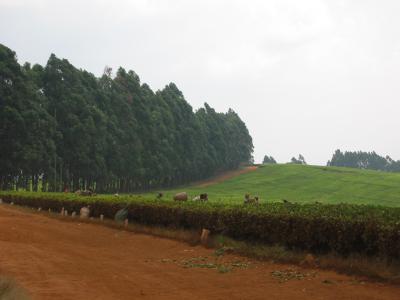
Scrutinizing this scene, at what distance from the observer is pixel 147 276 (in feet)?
38.9

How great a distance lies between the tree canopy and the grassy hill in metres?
7.04

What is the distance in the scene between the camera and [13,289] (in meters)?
8.73

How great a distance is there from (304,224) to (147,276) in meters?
4.97

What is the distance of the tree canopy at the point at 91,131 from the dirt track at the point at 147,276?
37.0 metres

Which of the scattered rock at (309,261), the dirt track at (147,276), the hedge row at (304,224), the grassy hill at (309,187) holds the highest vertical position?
the grassy hill at (309,187)

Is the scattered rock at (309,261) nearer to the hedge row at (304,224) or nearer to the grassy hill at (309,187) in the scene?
the hedge row at (304,224)

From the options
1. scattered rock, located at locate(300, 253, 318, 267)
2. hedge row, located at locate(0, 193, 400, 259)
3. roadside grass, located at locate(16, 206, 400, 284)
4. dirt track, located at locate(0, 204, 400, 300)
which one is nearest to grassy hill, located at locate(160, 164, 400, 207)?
hedge row, located at locate(0, 193, 400, 259)

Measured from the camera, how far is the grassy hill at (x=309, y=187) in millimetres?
66562

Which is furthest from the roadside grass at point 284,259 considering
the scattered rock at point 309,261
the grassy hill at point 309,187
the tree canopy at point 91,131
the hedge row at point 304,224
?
the grassy hill at point 309,187

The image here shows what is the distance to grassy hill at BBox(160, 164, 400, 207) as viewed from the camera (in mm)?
66562

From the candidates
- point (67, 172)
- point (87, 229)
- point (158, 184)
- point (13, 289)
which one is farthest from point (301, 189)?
point (13, 289)

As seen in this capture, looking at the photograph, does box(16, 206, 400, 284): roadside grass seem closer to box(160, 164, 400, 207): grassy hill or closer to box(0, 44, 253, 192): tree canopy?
box(0, 44, 253, 192): tree canopy

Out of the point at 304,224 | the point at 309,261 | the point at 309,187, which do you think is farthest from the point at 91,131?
the point at 309,261

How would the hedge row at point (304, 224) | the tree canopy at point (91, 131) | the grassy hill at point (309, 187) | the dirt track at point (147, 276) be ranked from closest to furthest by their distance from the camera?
1. the dirt track at point (147, 276)
2. the hedge row at point (304, 224)
3. the tree canopy at point (91, 131)
4. the grassy hill at point (309, 187)
